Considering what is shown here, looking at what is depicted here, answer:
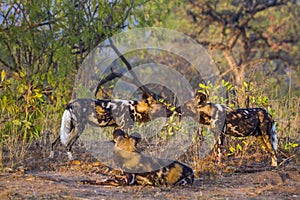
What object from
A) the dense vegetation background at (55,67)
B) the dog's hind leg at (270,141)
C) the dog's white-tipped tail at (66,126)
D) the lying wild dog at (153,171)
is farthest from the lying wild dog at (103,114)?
the lying wild dog at (153,171)

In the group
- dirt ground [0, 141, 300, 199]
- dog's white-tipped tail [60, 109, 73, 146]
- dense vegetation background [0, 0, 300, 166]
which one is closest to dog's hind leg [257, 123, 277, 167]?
dirt ground [0, 141, 300, 199]

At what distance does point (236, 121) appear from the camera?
20.6ft

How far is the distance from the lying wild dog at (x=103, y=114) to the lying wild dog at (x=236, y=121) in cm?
68

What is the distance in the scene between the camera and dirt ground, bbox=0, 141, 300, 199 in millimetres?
4656

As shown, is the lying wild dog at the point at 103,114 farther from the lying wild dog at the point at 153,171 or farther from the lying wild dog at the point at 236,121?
the lying wild dog at the point at 153,171

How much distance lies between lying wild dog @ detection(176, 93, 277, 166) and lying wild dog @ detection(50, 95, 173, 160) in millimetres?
678

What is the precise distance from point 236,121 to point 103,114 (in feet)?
5.46

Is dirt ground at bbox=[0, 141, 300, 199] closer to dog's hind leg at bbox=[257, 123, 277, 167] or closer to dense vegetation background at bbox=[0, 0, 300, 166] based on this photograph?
dog's hind leg at bbox=[257, 123, 277, 167]

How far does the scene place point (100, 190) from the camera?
482 centimetres

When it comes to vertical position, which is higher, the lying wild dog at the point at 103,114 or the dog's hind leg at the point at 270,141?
the lying wild dog at the point at 103,114

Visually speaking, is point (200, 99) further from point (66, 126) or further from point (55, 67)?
point (55, 67)

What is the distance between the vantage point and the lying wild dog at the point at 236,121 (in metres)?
6.29

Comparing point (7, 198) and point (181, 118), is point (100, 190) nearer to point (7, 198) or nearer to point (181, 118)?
point (7, 198)

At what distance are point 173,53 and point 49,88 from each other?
30.1ft
